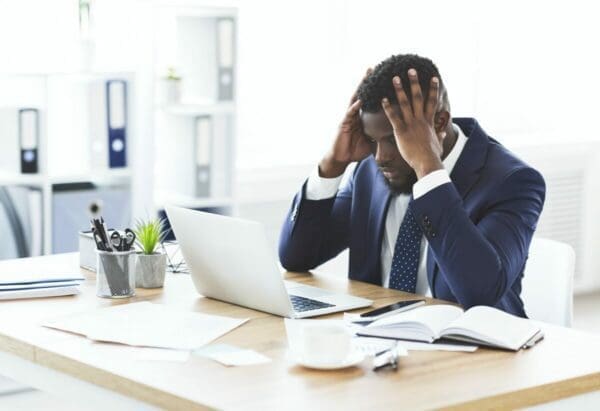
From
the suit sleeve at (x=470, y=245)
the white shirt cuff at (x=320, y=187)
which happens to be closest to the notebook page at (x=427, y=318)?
the suit sleeve at (x=470, y=245)

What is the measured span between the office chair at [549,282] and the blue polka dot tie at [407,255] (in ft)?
0.98

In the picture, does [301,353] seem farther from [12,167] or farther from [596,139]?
[596,139]

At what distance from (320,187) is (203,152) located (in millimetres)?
1480

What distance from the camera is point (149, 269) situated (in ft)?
8.25

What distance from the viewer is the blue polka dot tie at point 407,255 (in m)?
2.60

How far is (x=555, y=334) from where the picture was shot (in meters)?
2.17

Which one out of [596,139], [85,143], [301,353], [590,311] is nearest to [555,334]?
[301,353]

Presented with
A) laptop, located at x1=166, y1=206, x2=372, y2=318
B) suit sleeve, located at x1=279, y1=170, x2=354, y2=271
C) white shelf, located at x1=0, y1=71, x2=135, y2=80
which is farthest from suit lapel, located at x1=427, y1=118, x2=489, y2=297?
white shelf, located at x1=0, y1=71, x2=135, y2=80

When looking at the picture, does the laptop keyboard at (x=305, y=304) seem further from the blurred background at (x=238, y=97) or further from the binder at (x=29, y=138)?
the binder at (x=29, y=138)

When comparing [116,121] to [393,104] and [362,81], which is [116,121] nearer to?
[362,81]

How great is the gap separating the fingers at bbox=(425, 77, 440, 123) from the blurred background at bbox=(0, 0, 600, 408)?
1.49 meters

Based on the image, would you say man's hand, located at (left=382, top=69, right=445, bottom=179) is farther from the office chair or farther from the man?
the office chair

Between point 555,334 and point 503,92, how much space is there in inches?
142

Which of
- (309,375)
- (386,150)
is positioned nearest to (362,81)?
(386,150)
